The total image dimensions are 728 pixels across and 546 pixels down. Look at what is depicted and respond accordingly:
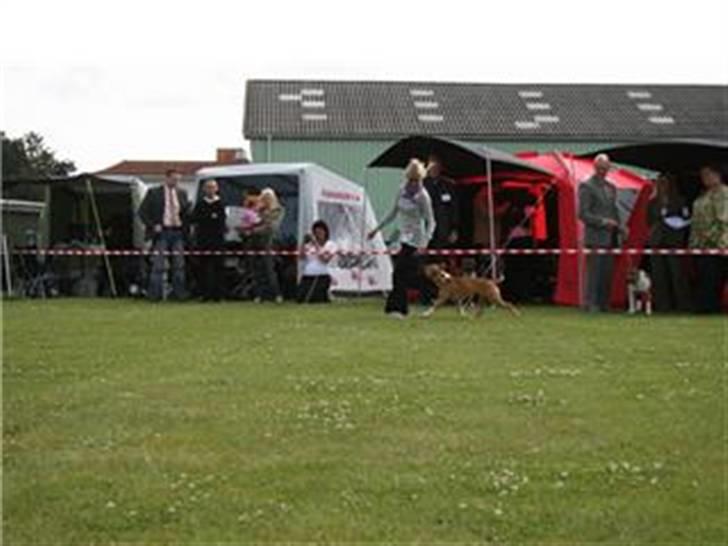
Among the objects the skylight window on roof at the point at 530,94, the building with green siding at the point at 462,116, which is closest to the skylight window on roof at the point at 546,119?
the building with green siding at the point at 462,116

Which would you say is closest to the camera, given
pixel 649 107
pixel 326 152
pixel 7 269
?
pixel 7 269

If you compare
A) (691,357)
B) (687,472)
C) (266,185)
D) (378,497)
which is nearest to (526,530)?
(378,497)

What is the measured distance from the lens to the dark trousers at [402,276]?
1356 cm

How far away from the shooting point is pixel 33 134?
3344 inches

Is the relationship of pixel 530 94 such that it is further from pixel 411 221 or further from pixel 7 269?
pixel 411 221

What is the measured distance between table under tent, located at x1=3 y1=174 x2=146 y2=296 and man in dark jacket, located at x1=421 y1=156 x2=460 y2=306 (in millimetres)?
5357

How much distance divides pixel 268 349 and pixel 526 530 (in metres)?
5.55

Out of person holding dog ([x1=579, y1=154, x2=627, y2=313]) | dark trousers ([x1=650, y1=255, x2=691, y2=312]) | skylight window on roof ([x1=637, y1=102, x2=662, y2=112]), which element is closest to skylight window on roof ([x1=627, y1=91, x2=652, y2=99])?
skylight window on roof ([x1=637, y1=102, x2=662, y2=112])

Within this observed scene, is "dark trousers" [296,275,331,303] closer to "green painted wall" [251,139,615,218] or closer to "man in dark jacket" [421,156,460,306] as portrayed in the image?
"man in dark jacket" [421,156,460,306]

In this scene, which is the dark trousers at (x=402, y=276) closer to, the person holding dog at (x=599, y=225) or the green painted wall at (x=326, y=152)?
the person holding dog at (x=599, y=225)

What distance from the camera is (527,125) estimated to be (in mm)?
48594

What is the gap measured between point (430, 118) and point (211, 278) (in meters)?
31.9

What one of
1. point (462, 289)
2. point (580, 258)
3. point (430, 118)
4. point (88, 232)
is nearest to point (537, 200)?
point (580, 258)

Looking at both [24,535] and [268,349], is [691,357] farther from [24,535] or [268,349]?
[24,535]
